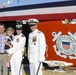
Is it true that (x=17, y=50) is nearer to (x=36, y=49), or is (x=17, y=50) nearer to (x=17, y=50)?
(x=17, y=50)

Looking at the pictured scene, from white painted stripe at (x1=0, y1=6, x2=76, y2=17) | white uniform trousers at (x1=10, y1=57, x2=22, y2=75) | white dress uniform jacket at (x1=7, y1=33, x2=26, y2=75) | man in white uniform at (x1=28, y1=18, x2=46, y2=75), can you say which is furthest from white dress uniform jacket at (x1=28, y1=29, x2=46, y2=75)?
white painted stripe at (x1=0, y1=6, x2=76, y2=17)

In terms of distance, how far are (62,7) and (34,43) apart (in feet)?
5.65

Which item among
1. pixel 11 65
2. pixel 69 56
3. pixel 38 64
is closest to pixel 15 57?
pixel 11 65

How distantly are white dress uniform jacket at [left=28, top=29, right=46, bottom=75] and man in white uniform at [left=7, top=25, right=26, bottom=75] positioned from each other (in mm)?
355

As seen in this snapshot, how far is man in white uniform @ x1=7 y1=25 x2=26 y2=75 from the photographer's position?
6367 millimetres

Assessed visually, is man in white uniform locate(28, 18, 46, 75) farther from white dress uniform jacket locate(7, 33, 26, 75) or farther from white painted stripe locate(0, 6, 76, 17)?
white painted stripe locate(0, 6, 76, 17)

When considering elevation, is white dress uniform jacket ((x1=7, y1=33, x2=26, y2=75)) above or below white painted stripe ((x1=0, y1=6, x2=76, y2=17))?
below

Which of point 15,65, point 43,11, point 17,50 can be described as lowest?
point 15,65

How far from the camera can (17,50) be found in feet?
21.0

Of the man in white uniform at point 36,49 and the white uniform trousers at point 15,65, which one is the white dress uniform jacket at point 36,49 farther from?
the white uniform trousers at point 15,65

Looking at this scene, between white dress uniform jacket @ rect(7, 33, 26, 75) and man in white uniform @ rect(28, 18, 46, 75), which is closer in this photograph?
man in white uniform @ rect(28, 18, 46, 75)

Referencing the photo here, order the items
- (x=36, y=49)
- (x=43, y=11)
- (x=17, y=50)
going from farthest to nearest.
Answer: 1. (x=43, y=11)
2. (x=17, y=50)
3. (x=36, y=49)

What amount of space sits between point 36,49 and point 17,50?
0.59m

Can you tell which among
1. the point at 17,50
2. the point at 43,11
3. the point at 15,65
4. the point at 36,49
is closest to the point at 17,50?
the point at 17,50
